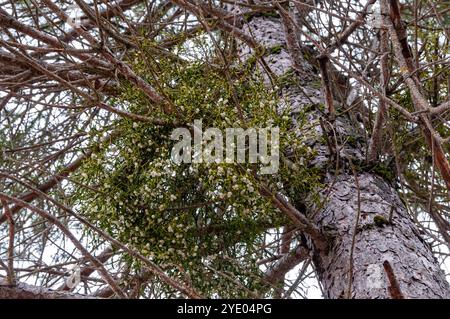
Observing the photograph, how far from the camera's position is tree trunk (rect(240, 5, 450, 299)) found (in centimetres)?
154

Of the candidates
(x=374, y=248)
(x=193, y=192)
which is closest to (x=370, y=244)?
(x=374, y=248)

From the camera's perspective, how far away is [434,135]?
133 centimetres

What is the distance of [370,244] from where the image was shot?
1.68 meters

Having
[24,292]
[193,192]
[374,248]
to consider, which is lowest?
[24,292]

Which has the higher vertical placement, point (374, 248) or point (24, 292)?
point (374, 248)

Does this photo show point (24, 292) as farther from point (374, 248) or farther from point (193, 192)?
point (374, 248)

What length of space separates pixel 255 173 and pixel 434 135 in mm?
558

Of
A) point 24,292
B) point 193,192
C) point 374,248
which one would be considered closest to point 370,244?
point 374,248

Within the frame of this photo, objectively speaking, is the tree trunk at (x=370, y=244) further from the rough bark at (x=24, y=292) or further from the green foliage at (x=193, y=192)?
the rough bark at (x=24, y=292)

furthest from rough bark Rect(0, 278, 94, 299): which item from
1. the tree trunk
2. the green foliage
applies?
the tree trunk

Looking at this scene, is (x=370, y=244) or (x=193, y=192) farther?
(x=193, y=192)

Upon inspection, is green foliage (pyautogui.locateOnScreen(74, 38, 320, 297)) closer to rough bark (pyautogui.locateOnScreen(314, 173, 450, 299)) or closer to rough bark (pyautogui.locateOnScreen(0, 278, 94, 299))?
rough bark (pyautogui.locateOnScreen(314, 173, 450, 299))
